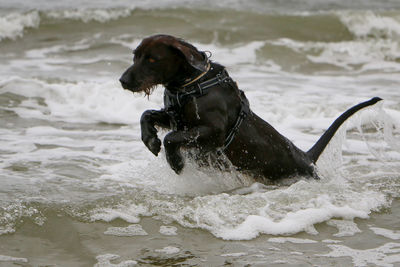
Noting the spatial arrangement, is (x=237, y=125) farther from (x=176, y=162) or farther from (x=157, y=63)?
(x=157, y=63)

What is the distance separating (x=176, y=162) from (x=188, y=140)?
10.8 inches

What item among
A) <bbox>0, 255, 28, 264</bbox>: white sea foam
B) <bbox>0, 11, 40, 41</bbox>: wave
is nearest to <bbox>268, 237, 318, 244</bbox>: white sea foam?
<bbox>0, 255, 28, 264</bbox>: white sea foam

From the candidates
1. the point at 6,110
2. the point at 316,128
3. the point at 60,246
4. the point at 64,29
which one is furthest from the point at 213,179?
the point at 64,29

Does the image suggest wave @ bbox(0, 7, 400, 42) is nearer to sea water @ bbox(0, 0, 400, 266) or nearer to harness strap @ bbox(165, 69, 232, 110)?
sea water @ bbox(0, 0, 400, 266)

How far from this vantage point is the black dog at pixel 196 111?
4629mm

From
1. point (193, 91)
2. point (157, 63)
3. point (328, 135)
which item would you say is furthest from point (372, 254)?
point (157, 63)

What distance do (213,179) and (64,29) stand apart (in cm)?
1011

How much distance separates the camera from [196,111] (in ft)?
15.7

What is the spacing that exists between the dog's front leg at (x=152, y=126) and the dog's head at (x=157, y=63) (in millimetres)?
333

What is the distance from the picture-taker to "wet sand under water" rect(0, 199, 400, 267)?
13.1 ft

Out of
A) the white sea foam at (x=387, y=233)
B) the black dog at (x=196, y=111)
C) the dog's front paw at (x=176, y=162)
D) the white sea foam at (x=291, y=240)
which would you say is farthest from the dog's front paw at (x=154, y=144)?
the white sea foam at (x=387, y=233)

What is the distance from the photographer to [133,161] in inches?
251

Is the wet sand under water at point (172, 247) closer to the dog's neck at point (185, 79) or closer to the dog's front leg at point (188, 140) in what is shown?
the dog's front leg at point (188, 140)

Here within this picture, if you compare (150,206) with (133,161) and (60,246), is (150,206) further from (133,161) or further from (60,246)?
(133,161)
